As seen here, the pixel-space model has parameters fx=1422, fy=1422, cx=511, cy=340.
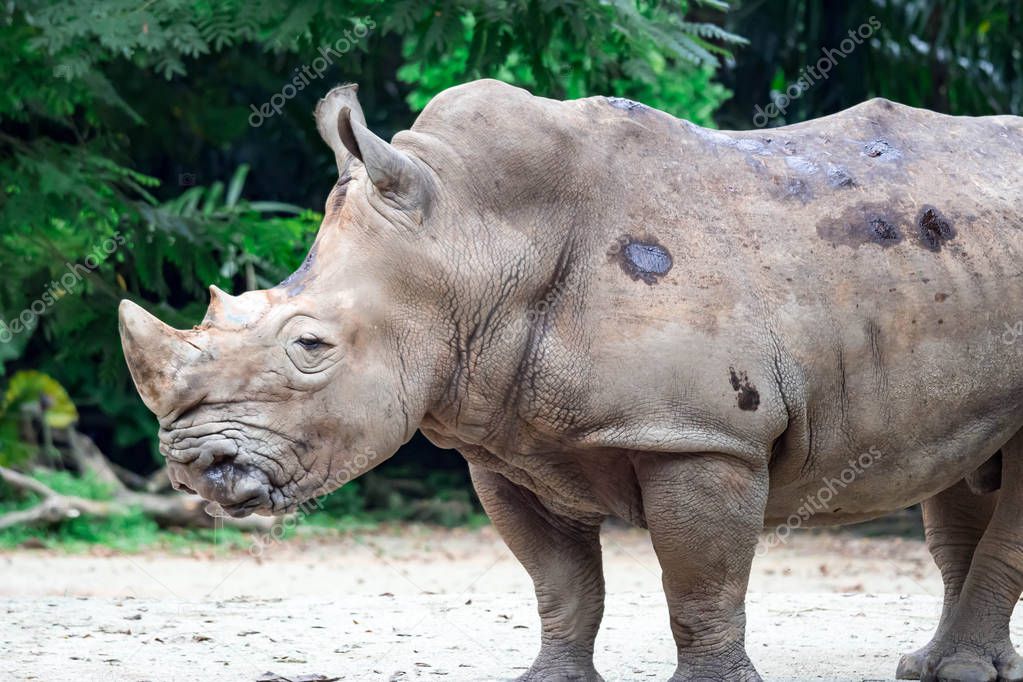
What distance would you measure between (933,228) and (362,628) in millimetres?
3708

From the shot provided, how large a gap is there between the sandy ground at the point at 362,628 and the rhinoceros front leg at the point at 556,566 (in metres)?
0.65

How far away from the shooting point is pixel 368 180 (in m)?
4.55

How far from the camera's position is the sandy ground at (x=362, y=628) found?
6039mm

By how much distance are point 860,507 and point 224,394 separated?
2287 millimetres

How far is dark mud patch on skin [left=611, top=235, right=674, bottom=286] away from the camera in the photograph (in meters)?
4.57

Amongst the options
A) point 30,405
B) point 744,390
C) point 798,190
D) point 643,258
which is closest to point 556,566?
point 744,390

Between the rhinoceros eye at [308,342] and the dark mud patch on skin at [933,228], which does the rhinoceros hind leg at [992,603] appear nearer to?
the dark mud patch on skin at [933,228]

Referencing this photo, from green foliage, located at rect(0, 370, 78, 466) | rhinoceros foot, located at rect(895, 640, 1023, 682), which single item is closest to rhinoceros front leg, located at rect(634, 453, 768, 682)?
rhinoceros foot, located at rect(895, 640, 1023, 682)

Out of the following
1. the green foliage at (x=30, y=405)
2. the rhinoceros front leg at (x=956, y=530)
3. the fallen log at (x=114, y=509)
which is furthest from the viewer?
the green foliage at (x=30, y=405)

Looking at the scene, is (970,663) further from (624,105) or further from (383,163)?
(383,163)

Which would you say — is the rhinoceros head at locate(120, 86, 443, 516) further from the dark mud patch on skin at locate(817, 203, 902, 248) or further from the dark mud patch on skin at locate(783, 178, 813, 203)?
the dark mud patch on skin at locate(817, 203, 902, 248)

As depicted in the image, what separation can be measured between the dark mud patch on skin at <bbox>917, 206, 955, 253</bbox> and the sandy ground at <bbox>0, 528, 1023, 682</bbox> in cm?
197

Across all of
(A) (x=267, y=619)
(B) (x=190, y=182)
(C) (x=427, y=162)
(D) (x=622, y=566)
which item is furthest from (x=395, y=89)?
(C) (x=427, y=162)

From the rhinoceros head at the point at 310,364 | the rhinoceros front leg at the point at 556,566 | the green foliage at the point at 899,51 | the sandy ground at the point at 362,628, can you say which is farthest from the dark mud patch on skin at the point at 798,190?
the green foliage at the point at 899,51
